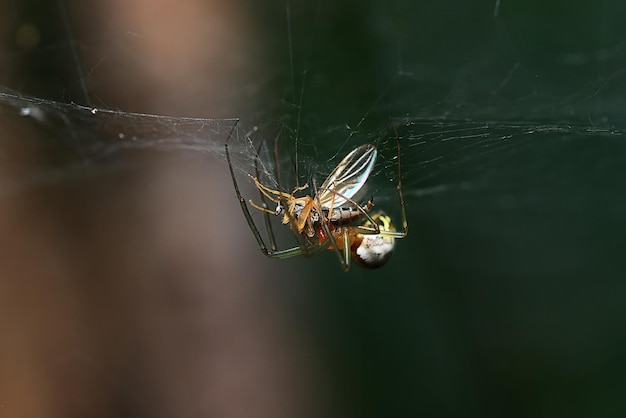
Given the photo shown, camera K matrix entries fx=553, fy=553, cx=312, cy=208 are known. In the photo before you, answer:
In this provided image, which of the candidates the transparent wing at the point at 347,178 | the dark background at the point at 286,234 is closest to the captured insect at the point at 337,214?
the transparent wing at the point at 347,178

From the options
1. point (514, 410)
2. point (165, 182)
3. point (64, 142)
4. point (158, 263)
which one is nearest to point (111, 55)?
point (64, 142)

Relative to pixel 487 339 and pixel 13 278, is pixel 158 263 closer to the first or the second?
pixel 13 278

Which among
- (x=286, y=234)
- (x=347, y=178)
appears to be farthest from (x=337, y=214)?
(x=286, y=234)

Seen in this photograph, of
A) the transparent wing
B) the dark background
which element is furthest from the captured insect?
the dark background

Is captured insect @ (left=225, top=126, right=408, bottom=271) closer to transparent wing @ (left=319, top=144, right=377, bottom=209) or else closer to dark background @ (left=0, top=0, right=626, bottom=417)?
transparent wing @ (left=319, top=144, right=377, bottom=209)

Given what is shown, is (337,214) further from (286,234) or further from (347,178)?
(286,234)

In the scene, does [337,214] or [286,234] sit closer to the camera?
[337,214]
